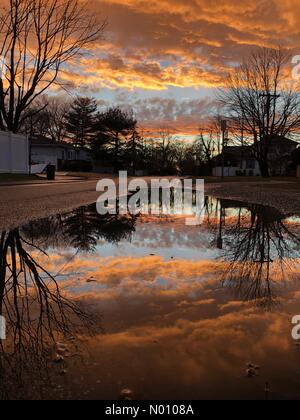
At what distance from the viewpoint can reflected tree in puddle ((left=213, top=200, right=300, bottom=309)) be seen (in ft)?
12.1

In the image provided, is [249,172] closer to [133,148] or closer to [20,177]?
[133,148]

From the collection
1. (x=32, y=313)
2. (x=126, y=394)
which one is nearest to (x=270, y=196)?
(x=32, y=313)

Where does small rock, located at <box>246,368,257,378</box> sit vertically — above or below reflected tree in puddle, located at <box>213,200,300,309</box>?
below

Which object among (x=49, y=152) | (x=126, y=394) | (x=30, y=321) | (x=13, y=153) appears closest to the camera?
(x=126, y=394)

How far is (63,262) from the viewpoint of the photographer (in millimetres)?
4723

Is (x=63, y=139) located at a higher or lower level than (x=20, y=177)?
higher

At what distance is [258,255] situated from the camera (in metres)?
5.09

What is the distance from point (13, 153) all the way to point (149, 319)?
89.9ft

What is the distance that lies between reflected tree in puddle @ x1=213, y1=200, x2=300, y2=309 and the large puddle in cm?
2

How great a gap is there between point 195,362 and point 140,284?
63.7 inches

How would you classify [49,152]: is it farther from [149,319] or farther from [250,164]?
[149,319]

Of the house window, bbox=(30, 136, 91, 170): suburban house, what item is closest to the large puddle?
bbox=(30, 136, 91, 170): suburban house

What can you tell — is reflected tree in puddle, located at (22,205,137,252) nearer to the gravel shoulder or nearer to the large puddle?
the large puddle
